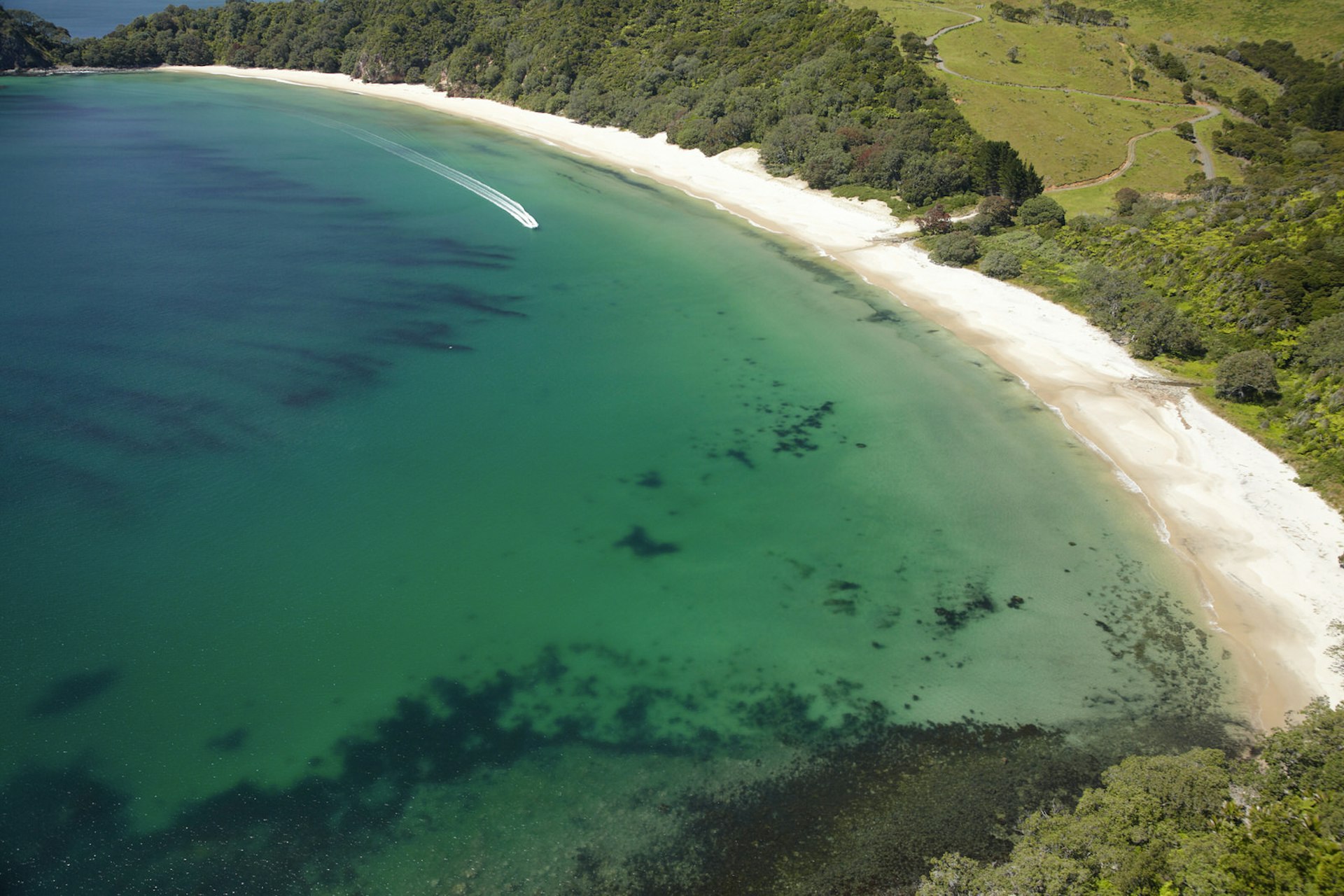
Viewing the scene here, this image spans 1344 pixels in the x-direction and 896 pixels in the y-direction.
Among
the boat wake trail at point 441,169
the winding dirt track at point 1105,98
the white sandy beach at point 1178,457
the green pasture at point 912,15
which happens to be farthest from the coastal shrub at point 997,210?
the green pasture at point 912,15

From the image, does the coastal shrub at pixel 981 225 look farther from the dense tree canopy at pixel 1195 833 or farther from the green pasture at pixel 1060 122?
the dense tree canopy at pixel 1195 833

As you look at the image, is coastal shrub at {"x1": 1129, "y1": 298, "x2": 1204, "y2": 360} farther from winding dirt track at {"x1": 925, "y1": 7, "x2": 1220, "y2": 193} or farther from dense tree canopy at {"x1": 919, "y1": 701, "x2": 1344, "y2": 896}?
winding dirt track at {"x1": 925, "y1": 7, "x2": 1220, "y2": 193}

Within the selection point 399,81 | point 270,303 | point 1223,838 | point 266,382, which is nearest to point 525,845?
point 1223,838

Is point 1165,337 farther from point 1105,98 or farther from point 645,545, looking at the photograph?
point 1105,98

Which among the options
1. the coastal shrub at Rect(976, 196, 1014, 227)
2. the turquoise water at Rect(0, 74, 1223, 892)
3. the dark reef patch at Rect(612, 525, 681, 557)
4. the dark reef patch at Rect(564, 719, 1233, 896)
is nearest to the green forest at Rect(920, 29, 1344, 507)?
the coastal shrub at Rect(976, 196, 1014, 227)

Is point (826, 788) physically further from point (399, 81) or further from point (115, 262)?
point (399, 81)
